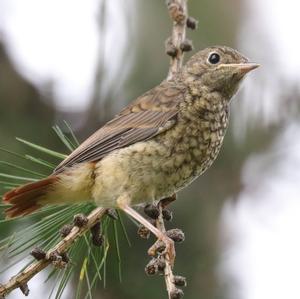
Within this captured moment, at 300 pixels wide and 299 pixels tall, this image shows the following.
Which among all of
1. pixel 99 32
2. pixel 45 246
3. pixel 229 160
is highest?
pixel 99 32

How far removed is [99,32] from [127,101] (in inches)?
25.0

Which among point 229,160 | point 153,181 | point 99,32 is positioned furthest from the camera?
point 229,160

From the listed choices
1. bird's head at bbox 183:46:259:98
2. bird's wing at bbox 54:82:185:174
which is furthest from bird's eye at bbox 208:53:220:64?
bird's wing at bbox 54:82:185:174

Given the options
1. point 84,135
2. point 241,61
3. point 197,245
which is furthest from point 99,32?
point 197,245

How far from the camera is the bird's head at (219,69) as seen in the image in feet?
13.5

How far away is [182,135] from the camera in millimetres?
3947

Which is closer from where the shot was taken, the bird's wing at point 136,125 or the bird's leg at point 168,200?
the bird's wing at point 136,125

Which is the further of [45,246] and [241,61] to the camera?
[241,61]

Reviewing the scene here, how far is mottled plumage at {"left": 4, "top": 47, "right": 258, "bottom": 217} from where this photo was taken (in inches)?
153

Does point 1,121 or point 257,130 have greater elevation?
point 1,121

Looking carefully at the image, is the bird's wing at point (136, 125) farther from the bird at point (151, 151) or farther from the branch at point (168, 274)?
the branch at point (168, 274)

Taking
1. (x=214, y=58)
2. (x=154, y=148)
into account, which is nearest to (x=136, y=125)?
(x=154, y=148)

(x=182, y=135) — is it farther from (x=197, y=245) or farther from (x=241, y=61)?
(x=197, y=245)

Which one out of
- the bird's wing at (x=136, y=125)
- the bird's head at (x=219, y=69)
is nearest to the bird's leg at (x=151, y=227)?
the bird's wing at (x=136, y=125)
